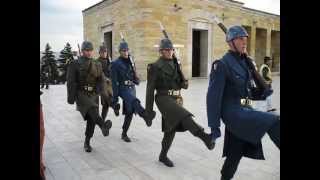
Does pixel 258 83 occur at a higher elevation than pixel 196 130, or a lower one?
higher

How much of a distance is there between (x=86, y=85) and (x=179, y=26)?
159 inches

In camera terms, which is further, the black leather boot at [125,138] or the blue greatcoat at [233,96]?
the black leather boot at [125,138]

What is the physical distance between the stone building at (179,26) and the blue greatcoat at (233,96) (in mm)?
1812

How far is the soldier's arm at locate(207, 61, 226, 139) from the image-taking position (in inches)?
121

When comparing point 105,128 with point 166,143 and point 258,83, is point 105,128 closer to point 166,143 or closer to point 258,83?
point 166,143

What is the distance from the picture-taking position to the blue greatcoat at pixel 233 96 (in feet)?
10.0

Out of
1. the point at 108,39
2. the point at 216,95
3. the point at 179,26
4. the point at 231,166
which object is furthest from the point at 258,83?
the point at 179,26

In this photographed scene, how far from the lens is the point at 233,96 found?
10.2ft

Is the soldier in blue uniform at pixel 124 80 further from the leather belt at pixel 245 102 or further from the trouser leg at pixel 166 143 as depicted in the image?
the leather belt at pixel 245 102

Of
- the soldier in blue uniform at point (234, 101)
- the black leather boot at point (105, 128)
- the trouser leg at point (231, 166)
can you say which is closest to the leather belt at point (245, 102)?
the soldier in blue uniform at point (234, 101)

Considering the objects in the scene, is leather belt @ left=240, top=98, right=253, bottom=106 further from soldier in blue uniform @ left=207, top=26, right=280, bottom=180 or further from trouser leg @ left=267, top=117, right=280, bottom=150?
trouser leg @ left=267, top=117, right=280, bottom=150

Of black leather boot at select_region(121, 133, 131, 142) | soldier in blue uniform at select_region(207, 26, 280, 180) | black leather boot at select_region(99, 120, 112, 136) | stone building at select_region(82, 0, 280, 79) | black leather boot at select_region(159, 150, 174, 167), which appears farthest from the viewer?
stone building at select_region(82, 0, 280, 79)

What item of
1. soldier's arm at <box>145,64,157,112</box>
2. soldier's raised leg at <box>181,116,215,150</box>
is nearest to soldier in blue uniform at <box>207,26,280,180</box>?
soldier's raised leg at <box>181,116,215,150</box>
